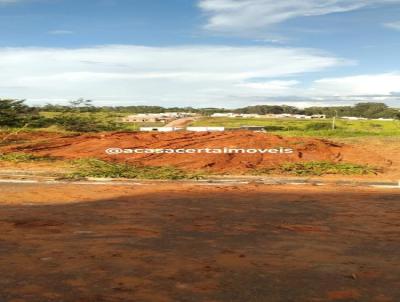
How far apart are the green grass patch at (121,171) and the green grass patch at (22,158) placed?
1967mm

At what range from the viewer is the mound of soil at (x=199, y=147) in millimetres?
22625

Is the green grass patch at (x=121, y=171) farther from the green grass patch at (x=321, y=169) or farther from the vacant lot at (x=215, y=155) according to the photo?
the green grass patch at (x=321, y=169)

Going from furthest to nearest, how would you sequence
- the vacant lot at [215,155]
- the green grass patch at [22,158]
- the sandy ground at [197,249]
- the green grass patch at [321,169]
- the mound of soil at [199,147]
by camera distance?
1. the mound of soil at [199,147]
2. the green grass patch at [22,158]
3. the vacant lot at [215,155]
4. the green grass patch at [321,169]
5. the sandy ground at [197,249]

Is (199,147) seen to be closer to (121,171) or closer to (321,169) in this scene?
(321,169)

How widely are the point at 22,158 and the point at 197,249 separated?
57.4 ft

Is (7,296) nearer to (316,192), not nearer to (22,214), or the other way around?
(22,214)

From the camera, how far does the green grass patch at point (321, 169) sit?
2002 cm

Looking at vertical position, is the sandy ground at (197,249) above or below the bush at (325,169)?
above

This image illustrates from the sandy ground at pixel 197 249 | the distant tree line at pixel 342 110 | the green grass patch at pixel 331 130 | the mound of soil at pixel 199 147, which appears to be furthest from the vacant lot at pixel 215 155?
the distant tree line at pixel 342 110

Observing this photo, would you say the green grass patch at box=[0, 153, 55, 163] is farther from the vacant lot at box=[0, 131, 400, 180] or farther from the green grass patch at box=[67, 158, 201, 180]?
the green grass patch at box=[67, 158, 201, 180]

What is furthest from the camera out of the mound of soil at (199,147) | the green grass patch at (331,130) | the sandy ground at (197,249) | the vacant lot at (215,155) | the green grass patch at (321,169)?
the green grass patch at (331,130)

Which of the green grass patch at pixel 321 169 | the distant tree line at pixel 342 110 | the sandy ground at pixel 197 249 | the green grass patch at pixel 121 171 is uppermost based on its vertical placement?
the sandy ground at pixel 197 249

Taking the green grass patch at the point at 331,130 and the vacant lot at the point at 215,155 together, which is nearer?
the vacant lot at the point at 215,155

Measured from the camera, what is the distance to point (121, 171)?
19281mm
